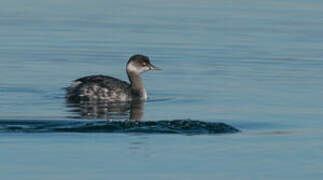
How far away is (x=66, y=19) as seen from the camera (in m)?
32.1

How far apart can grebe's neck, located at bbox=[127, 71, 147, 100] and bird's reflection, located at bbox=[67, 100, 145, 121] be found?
0.80 feet

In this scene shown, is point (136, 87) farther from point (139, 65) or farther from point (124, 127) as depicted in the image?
point (124, 127)

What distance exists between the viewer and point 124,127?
15.0m

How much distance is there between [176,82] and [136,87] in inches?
63.7

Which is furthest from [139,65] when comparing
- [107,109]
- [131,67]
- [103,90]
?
[107,109]

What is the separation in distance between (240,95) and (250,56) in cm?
589

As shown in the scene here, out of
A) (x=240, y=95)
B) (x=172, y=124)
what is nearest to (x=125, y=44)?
(x=240, y=95)

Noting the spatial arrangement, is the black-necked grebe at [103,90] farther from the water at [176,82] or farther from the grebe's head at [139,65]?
the grebe's head at [139,65]

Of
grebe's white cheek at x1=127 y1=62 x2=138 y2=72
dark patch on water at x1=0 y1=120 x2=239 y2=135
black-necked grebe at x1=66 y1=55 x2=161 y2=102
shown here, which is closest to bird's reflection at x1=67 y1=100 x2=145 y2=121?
black-necked grebe at x1=66 y1=55 x2=161 y2=102

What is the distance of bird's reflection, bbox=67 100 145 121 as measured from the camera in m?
17.2

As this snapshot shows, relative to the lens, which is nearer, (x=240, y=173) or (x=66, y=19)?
(x=240, y=173)

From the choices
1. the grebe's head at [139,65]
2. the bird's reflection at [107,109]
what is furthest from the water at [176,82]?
the grebe's head at [139,65]

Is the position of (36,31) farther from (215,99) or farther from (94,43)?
(215,99)

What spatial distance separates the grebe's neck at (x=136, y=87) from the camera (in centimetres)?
2006
